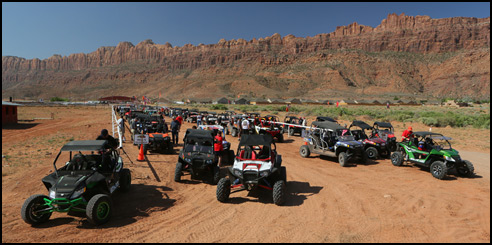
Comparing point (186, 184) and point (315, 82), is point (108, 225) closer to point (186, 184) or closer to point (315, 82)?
point (186, 184)

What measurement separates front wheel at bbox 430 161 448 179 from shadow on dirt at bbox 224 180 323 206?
4.87 meters

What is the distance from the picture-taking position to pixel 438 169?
1034 centimetres

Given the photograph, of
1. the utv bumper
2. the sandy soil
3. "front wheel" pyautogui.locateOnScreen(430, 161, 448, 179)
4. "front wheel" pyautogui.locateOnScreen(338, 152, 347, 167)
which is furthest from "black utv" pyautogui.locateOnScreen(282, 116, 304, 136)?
the utv bumper

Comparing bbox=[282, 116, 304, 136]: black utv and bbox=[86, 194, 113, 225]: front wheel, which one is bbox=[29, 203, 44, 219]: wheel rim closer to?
bbox=[86, 194, 113, 225]: front wheel

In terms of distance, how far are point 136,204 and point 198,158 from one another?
2457 millimetres

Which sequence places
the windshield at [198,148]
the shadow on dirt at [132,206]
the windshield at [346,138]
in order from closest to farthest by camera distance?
1. the shadow on dirt at [132,206]
2. the windshield at [198,148]
3. the windshield at [346,138]


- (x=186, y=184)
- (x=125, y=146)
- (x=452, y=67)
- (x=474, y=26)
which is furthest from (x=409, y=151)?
(x=474, y=26)

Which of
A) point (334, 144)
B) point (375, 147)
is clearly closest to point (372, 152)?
point (375, 147)

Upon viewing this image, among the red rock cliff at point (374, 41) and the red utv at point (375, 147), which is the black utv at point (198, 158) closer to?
the red utv at point (375, 147)

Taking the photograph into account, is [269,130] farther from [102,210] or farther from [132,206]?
[102,210]

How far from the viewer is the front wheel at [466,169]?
10.5 meters

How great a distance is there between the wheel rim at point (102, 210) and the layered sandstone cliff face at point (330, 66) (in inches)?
4212

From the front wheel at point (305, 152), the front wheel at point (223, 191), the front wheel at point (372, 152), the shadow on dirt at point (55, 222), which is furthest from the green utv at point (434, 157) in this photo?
the shadow on dirt at point (55, 222)

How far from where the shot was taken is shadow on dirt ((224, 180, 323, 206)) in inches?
302
